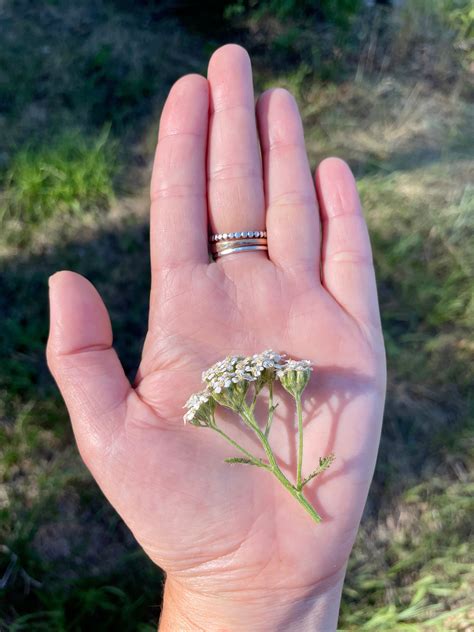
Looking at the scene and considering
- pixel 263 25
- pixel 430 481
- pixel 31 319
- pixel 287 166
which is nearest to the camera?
pixel 287 166

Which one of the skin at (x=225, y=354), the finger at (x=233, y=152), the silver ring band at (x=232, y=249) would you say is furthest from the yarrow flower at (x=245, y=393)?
the finger at (x=233, y=152)

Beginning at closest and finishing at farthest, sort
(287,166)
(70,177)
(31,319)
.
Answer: (287,166), (31,319), (70,177)

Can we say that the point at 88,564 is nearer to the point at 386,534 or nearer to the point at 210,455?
the point at 210,455

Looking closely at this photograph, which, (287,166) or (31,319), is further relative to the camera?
(31,319)

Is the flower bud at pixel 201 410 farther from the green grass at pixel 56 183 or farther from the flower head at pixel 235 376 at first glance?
the green grass at pixel 56 183

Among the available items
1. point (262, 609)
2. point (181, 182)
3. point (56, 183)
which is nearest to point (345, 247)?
point (181, 182)

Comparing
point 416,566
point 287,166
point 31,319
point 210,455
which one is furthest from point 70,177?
point 416,566
